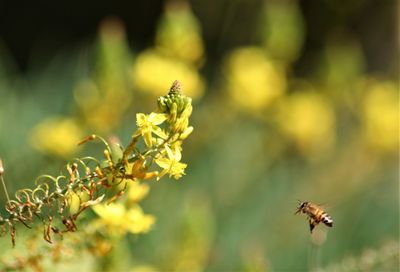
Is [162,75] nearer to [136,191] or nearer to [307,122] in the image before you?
[307,122]

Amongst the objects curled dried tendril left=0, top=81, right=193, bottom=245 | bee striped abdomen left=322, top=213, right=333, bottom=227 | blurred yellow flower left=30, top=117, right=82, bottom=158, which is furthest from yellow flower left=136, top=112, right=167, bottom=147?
blurred yellow flower left=30, top=117, right=82, bottom=158

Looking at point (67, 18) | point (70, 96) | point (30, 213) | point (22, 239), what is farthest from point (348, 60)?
point (30, 213)

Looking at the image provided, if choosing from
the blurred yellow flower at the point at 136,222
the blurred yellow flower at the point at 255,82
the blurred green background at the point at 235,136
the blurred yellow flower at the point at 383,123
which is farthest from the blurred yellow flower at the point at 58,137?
the blurred yellow flower at the point at 383,123

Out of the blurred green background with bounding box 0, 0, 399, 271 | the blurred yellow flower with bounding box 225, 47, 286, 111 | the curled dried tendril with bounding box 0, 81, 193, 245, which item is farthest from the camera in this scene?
the blurred yellow flower with bounding box 225, 47, 286, 111

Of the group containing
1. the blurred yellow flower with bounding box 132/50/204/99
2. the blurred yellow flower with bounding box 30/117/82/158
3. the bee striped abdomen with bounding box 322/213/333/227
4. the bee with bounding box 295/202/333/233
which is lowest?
the bee striped abdomen with bounding box 322/213/333/227

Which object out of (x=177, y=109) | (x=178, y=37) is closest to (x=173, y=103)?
(x=177, y=109)

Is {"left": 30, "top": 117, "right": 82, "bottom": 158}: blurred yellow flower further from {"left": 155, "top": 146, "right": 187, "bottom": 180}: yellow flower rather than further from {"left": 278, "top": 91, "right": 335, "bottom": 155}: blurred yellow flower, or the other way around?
{"left": 155, "top": 146, "right": 187, "bottom": 180}: yellow flower

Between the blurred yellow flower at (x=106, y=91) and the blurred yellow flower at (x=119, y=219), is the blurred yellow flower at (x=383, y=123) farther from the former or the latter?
the blurred yellow flower at (x=119, y=219)

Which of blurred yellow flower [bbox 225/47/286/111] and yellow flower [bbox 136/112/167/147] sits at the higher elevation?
blurred yellow flower [bbox 225/47/286/111]
